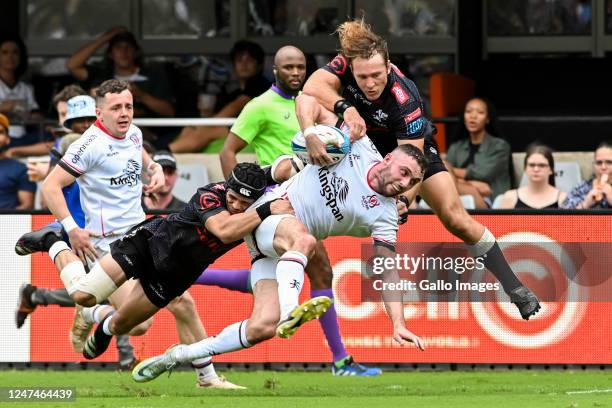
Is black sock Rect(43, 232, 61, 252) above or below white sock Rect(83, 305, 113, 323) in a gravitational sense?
above

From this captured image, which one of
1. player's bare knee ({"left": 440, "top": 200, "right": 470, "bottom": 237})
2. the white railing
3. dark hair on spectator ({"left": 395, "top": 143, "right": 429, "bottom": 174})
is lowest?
player's bare knee ({"left": 440, "top": 200, "right": 470, "bottom": 237})

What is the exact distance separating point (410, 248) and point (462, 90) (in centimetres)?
408

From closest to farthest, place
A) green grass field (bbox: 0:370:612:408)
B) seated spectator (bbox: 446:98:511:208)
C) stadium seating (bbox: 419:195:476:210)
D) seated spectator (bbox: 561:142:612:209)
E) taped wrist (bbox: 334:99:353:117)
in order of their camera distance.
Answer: green grass field (bbox: 0:370:612:408) → taped wrist (bbox: 334:99:353:117) → seated spectator (bbox: 561:142:612:209) → stadium seating (bbox: 419:195:476:210) → seated spectator (bbox: 446:98:511:208)

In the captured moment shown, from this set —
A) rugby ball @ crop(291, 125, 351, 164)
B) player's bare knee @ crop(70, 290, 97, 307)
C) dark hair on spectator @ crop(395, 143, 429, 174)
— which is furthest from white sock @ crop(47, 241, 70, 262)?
dark hair on spectator @ crop(395, 143, 429, 174)

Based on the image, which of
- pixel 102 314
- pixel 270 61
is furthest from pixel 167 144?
pixel 102 314

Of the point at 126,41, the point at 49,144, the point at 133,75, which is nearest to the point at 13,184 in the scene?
the point at 49,144

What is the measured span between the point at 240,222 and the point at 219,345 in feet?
2.66

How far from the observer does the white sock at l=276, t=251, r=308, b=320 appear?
9.48 m

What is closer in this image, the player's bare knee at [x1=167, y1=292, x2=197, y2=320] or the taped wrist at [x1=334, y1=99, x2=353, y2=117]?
the taped wrist at [x1=334, y1=99, x2=353, y2=117]

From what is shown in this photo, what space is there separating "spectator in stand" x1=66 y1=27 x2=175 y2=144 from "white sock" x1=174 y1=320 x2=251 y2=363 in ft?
19.4

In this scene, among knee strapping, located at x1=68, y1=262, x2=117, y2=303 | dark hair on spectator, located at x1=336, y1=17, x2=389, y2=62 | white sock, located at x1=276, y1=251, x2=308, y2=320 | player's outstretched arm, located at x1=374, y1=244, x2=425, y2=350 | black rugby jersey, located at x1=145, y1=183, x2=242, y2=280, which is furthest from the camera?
knee strapping, located at x1=68, y1=262, x2=117, y2=303

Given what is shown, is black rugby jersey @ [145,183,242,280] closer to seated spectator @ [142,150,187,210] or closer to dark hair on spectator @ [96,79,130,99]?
dark hair on spectator @ [96,79,130,99]

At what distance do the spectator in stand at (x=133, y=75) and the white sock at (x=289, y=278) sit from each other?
254 inches

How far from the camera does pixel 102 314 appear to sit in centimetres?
1139
